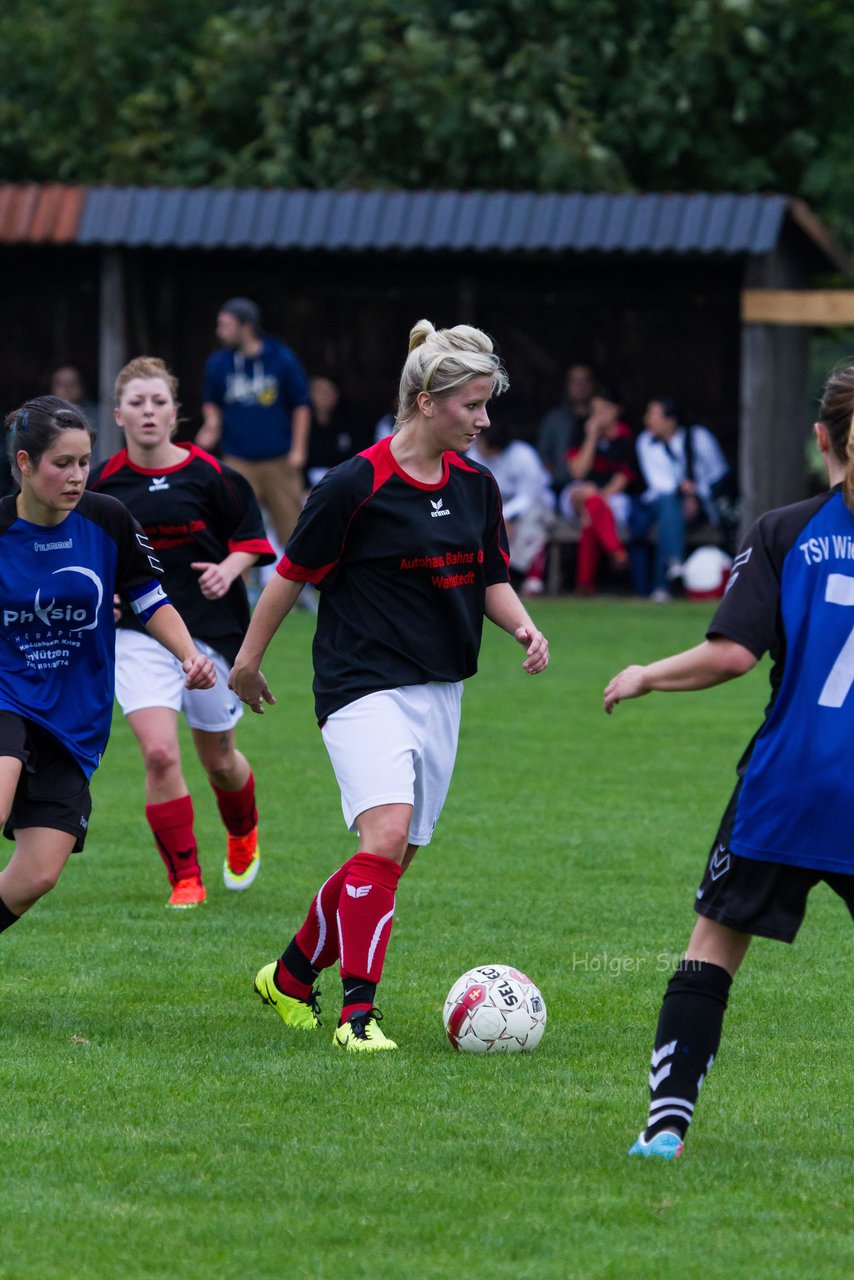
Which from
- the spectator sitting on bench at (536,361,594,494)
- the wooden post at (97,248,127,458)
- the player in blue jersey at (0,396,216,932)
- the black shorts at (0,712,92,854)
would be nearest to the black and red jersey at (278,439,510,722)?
the player in blue jersey at (0,396,216,932)

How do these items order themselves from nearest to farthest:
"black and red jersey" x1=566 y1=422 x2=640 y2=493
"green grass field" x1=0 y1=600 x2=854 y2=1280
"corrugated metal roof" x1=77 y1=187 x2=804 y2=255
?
"green grass field" x1=0 y1=600 x2=854 y2=1280
"corrugated metal roof" x1=77 y1=187 x2=804 y2=255
"black and red jersey" x1=566 y1=422 x2=640 y2=493

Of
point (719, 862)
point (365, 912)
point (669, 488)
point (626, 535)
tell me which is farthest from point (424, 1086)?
point (626, 535)

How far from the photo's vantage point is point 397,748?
5266mm

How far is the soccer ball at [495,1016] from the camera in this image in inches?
207

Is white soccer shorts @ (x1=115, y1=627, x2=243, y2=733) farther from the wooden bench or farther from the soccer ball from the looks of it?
the wooden bench

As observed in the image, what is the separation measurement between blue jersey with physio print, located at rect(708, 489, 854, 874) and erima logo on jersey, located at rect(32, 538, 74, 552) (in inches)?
86.4

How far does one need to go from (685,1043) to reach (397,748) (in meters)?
1.41

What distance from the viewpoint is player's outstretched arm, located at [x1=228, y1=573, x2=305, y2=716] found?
5.28 meters

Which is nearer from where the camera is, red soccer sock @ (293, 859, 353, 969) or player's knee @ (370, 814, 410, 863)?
player's knee @ (370, 814, 410, 863)

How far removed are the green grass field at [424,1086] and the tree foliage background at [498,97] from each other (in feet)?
50.6

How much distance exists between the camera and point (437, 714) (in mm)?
5418

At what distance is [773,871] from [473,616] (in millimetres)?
1637

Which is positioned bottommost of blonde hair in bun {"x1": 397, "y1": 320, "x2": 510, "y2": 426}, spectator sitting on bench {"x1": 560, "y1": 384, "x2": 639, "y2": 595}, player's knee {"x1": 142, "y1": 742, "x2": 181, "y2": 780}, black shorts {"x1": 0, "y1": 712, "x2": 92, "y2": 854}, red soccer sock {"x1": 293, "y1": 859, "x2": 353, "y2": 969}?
spectator sitting on bench {"x1": 560, "y1": 384, "x2": 639, "y2": 595}

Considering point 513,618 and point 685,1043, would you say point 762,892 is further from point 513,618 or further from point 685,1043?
point 513,618
